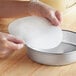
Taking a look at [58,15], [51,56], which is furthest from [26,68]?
[58,15]

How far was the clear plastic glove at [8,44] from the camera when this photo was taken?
2.27 feet

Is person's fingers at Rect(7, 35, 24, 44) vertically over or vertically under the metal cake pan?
over

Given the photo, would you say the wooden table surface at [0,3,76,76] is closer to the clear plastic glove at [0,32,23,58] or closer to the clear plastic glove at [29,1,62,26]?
the clear plastic glove at [0,32,23,58]

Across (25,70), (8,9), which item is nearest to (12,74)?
(25,70)

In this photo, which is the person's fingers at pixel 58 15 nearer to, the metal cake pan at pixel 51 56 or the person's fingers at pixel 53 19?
the person's fingers at pixel 53 19

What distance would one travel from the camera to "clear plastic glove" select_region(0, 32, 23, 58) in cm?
69

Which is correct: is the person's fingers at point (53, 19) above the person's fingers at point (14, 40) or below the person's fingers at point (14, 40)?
above

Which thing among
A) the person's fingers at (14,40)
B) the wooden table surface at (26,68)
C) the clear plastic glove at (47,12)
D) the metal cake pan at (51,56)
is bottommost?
the wooden table surface at (26,68)

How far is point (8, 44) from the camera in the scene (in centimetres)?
70

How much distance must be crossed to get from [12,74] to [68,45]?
0.72 feet

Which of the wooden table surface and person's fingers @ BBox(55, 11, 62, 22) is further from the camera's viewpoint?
person's fingers @ BBox(55, 11, 62, 22)

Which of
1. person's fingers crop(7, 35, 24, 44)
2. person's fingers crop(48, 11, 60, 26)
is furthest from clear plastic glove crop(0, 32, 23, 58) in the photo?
person's fingers crop(48, 11, 60, 26)

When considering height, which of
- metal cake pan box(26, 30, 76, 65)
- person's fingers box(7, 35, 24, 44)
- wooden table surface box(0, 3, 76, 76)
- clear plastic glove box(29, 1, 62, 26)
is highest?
clear plastic glove box(29, 1, 62, 26)

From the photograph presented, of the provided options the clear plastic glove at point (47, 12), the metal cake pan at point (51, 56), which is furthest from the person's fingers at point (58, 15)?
the metal cake pan at point (51, 56)
